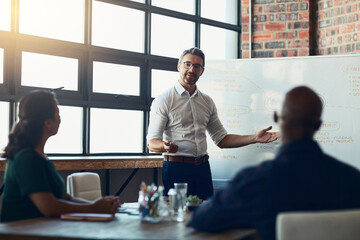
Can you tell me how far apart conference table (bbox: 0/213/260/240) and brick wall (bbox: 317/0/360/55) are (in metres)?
3.52

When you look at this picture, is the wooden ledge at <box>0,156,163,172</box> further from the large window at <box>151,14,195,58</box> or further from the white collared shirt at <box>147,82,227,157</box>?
the large window at <box>151,14,195,58</box>

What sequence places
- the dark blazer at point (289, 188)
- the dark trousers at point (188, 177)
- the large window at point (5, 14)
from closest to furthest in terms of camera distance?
the dark blazer at point (289, 188) → the dark trousers at point (188, 177) → the large window at point (5, 14)

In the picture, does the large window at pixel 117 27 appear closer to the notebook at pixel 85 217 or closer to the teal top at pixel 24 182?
the teal top at pixel 24 182

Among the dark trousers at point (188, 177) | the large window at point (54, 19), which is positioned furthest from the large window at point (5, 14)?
the dark trousers at point (188, 177)

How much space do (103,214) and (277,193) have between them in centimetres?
90

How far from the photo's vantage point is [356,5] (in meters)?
4.97

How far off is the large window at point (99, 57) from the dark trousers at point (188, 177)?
1.17 metres

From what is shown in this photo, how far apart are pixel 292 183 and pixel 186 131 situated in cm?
230

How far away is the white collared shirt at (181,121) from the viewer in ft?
12.8

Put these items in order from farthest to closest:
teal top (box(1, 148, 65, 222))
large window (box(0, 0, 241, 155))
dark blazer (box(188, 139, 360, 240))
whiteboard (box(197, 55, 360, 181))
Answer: whiteboard (box(197, 55, 360, 181)) < large window (box(0, 0, 241, 155)) < teal top (box(1, 148, 65, 222)) < dark blazer (box(188, 139, 360, 240))

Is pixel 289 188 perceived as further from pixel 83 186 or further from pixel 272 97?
pixel 272 97

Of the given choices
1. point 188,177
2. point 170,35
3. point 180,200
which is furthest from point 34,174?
point 170,35

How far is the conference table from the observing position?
5.87ft

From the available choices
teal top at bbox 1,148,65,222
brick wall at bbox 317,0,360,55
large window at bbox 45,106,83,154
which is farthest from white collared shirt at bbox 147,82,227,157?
brick wall at bbox 317,0,360,55
